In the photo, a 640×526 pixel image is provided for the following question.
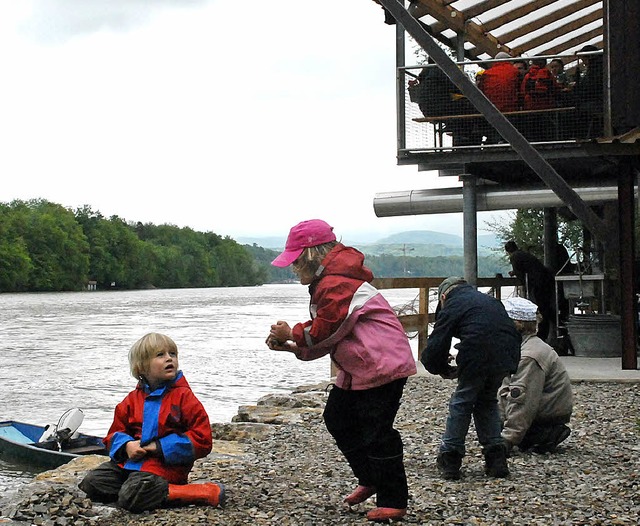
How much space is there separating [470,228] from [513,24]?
11.9 ft

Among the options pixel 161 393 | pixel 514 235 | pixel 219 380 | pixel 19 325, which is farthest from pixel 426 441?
pixel 19 325

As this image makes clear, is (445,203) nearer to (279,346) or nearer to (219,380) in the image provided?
(279,346)

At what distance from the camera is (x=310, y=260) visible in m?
5.27

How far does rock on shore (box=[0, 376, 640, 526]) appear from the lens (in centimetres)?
545

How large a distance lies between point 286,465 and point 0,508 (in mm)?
2080

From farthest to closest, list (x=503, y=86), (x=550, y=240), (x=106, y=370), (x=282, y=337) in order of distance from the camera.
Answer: (x=106, y=370) < (x=550, y=240) < (x=503, y=86) < (x=282, y=337)

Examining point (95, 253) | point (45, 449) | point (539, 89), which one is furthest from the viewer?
point (95, 253)

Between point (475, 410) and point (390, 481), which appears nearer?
point (390, 481)

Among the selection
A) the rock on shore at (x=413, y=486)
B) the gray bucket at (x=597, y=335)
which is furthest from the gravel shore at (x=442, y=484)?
the gray bucket at (x=597, y=335)

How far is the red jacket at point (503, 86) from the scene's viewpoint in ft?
43.9

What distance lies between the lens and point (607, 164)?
14.0 m

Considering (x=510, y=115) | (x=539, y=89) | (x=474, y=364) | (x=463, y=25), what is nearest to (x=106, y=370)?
(x=463, y=25)

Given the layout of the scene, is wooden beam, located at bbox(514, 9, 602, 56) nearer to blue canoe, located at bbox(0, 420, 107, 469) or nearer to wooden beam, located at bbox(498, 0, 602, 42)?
wooden beam, located at bbox(498, 0, 602, 42)

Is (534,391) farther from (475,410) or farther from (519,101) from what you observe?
(519,101)
